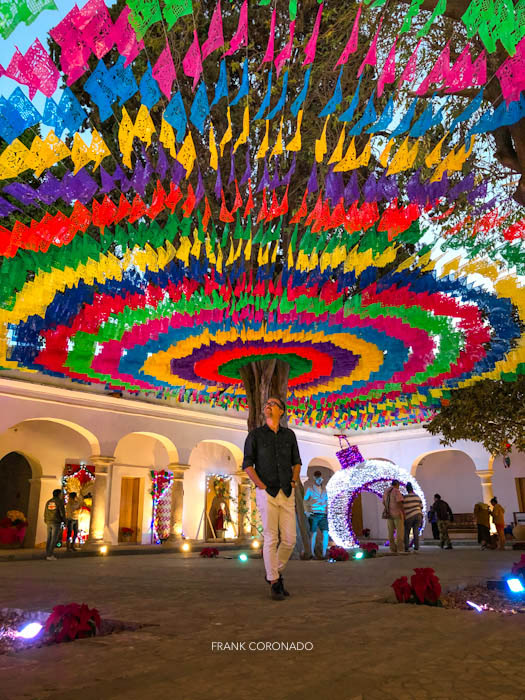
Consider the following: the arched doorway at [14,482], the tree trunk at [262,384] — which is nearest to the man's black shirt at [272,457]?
the tree trunk at [262,384]

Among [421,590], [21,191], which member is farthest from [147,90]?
[421,590]

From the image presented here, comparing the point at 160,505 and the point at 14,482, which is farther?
the point at 160,505

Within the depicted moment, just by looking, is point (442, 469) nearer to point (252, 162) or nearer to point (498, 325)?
point (498, 325)

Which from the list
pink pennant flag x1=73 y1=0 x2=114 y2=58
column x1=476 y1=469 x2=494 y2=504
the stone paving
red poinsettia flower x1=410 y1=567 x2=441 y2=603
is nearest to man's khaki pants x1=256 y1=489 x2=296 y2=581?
the stone paving

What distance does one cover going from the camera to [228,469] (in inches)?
880

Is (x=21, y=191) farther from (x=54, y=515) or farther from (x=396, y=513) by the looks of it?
(x=396, y=513)

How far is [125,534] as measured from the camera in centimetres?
1898

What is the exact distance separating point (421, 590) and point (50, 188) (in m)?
5.22

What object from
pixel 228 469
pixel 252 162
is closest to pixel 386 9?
pixel 252 162

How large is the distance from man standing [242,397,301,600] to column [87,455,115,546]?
1170 centimetres

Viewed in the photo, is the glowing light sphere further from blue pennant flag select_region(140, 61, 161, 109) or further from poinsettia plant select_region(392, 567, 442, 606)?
blue pennant flag select_region(140, 61, 161, 109)

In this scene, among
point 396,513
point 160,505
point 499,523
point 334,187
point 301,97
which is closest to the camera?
point 301,97

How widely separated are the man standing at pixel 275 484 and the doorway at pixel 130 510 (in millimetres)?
15433

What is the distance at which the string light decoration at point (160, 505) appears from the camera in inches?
771
